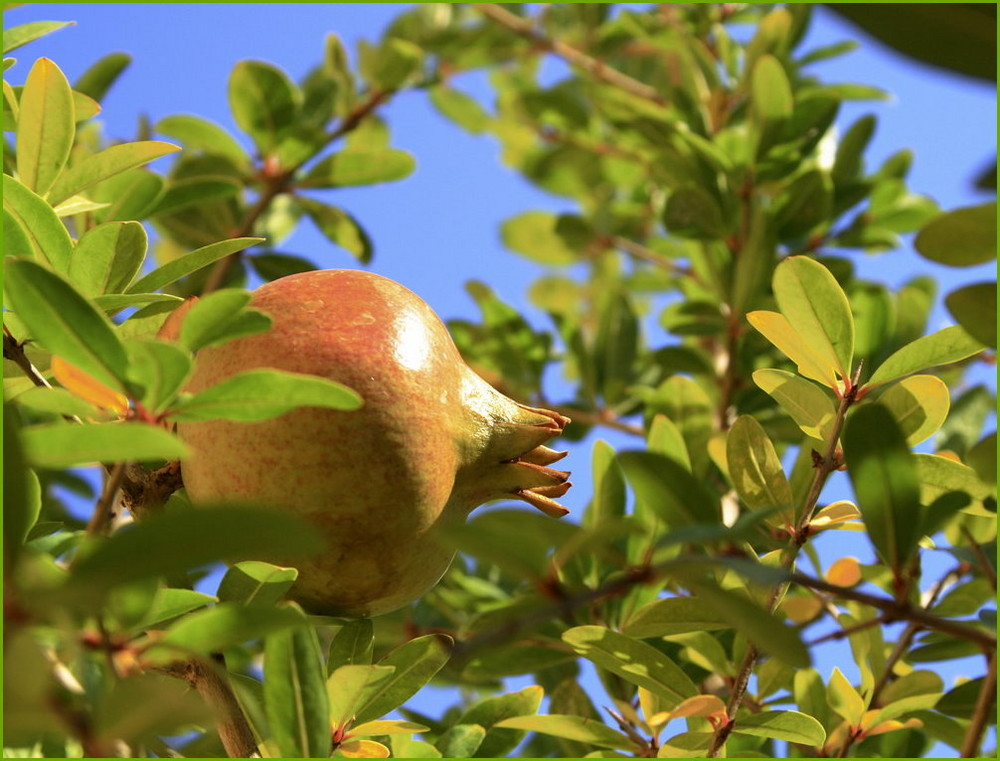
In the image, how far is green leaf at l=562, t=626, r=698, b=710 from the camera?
3.04 feet

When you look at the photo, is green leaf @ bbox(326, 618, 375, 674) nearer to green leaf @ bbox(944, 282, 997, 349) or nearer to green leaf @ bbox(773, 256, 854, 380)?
green leaf @ bbox(773, 256, 854, 380)

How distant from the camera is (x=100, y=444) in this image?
57cm

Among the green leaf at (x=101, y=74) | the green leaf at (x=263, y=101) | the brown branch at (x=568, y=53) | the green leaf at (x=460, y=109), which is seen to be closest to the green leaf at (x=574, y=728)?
the green leaf at (x=263, y=101)

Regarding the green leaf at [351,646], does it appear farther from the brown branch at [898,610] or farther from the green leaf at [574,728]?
the brown branch at [898,610]

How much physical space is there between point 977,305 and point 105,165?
0.86 meters

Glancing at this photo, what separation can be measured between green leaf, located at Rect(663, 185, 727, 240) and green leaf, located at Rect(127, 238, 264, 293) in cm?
114

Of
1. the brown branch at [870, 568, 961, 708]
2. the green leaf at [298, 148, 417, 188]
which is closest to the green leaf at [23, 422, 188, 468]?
the brown branch at [870, 568, 961, 708]

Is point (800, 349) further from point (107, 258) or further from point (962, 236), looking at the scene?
point (107, 258)

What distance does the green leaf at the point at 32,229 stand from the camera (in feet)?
3.00

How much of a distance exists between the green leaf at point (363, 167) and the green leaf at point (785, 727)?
103 centimetres

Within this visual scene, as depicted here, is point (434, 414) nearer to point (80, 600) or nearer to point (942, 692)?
point (80, 600)

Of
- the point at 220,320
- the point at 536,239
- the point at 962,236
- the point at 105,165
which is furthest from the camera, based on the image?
the point at 536,239

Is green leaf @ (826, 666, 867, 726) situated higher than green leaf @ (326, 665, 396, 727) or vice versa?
green leaf @ (326, 665, 396, 727)

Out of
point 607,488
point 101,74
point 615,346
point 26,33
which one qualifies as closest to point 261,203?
point 101,74
